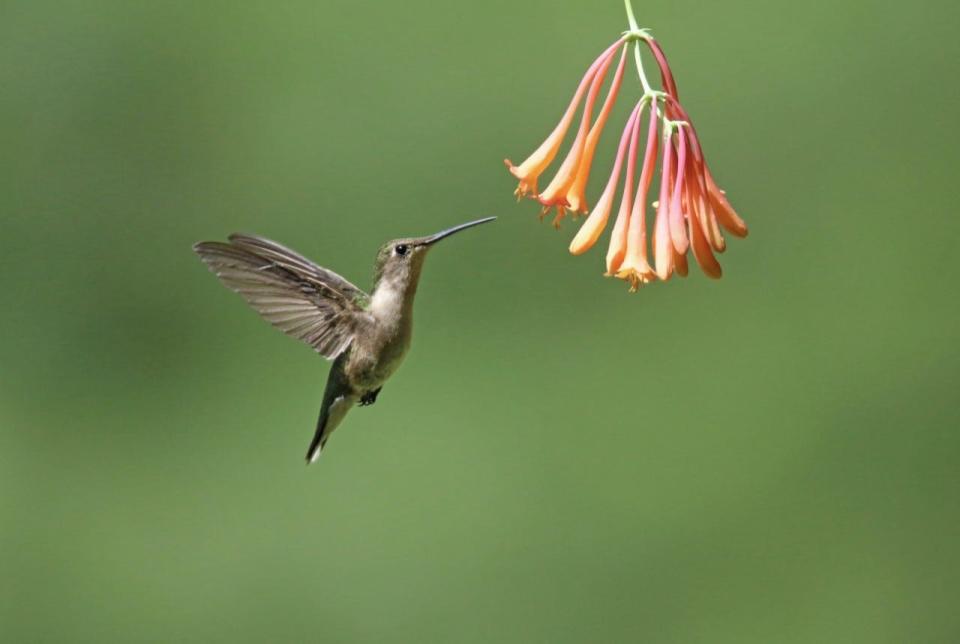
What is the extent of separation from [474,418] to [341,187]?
2.56 ft

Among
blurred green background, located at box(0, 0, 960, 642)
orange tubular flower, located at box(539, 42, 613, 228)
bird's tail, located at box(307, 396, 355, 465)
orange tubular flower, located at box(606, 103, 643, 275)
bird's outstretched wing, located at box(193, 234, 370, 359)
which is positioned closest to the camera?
orange tubular flower, located at box(606, 103, 643, 275)

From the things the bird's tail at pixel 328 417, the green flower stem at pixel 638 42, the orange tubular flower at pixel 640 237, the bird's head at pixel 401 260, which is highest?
the green flower stem at pixel 638 42

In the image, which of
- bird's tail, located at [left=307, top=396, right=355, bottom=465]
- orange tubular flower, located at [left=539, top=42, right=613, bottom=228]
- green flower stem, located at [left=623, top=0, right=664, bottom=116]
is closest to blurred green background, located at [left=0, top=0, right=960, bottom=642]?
bird's tail, located at [left=307, top=396, right=355, bottom=465]

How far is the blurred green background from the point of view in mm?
3570

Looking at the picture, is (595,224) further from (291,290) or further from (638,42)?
(291,290)

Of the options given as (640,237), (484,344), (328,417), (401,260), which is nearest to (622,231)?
(640,237)

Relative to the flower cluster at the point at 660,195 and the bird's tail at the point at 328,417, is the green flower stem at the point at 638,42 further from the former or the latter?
the bird's tail at the point at 328,417

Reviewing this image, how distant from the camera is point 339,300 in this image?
1.79 metres

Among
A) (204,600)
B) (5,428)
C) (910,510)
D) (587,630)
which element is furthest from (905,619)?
(5,428)

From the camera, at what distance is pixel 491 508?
3639mm

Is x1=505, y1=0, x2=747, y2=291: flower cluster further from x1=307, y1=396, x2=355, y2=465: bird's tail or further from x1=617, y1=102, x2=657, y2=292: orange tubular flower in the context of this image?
x1=307, y1=396, x2=355, y2=465: bird's tail

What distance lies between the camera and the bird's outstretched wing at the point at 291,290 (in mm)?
1637

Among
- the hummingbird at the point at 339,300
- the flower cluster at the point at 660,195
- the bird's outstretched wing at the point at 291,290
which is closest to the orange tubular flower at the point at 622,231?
the flower cluster at the point at 660,195

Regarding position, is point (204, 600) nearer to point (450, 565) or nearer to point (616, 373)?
point (450, 565)
